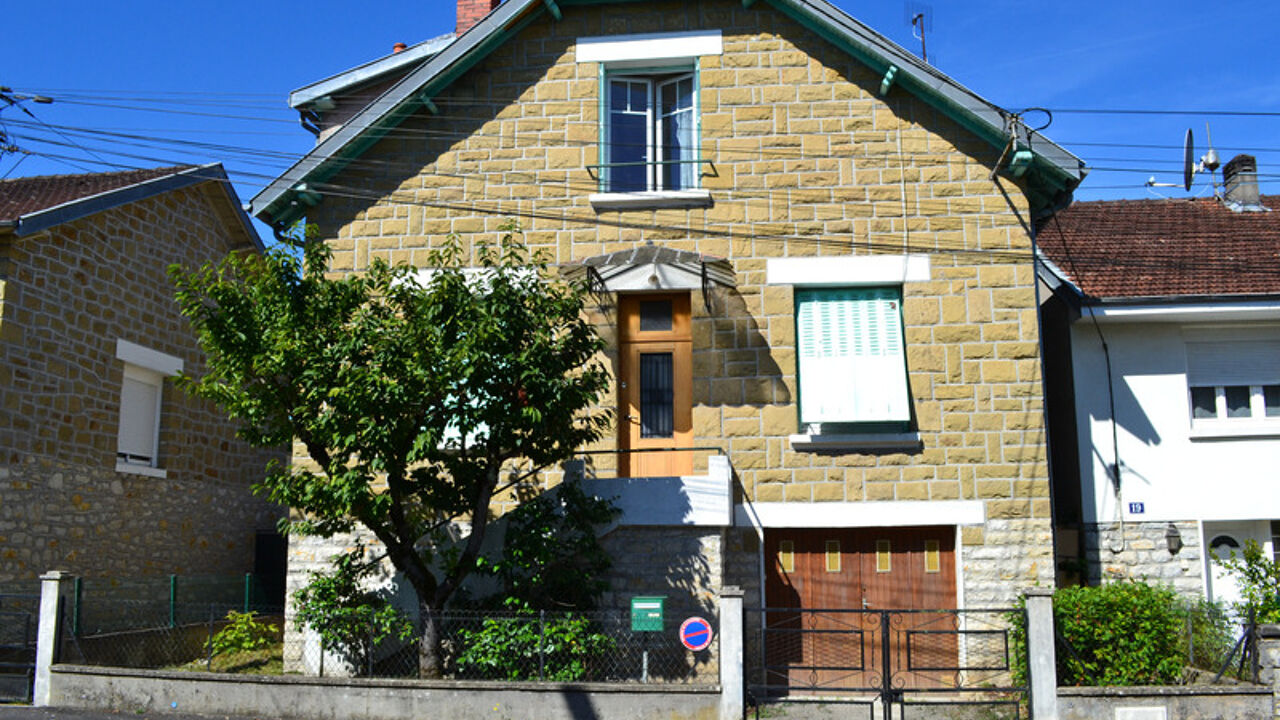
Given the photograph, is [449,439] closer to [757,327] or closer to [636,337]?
[636,337]

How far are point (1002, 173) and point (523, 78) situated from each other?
586 cm

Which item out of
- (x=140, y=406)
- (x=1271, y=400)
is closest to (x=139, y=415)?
(x=140, y=406)

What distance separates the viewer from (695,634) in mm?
11172

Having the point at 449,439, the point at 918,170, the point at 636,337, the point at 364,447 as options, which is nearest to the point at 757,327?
the point at 636,337

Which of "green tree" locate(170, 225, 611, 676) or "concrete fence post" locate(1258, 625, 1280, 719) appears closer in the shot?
"concrete fence post" locate(1258, 625, 1280, 719)

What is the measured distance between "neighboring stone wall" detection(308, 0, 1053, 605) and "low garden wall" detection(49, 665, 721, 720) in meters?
2.47

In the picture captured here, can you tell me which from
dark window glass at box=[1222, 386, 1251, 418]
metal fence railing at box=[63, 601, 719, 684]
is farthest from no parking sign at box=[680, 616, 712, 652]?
dark window glass at box=[1222, 386, 1251, 418]

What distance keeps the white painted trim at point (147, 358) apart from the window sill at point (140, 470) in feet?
4.74

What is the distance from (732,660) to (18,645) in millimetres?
7952

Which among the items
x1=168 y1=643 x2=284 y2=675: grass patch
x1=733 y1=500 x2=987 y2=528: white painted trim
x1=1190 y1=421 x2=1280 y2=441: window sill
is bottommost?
x1=168 y1=643 x2=284 y2=675: grass patch

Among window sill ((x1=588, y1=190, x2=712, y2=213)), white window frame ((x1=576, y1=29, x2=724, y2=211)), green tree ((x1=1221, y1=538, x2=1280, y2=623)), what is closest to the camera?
green tree ((x1=1221, y1=538, x2=1280, y2=623))

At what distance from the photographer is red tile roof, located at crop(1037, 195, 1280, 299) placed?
13.8 m

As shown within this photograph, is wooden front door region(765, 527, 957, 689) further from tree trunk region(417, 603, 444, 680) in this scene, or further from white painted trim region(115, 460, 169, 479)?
white painted trim region(115, 460, 169, 479)

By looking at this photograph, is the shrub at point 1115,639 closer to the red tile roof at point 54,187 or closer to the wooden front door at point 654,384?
the wooden front door at point 654,384
